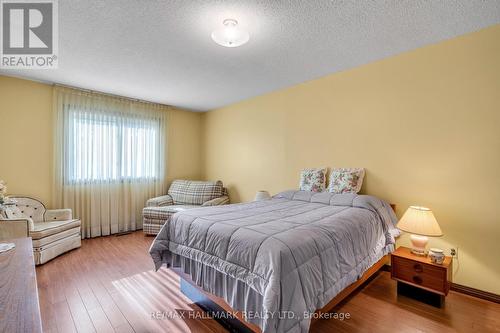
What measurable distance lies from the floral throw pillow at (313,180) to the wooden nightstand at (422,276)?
3.83 feet

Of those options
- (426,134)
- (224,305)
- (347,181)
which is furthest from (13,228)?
(426,134)

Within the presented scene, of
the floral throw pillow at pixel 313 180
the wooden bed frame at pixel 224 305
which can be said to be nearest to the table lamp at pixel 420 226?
the wooden bed frame at pixel 224 305

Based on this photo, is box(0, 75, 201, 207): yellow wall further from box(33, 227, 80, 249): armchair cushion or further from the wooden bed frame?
the wooden bed frame

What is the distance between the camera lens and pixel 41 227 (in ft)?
9.88

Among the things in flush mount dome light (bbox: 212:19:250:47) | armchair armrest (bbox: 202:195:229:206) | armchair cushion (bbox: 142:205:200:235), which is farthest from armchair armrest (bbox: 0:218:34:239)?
flush mount dome light (bbox: 212:19:250:47)

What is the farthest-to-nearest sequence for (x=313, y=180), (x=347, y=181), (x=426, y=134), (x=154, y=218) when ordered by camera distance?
(x=154, y=218) < (x=313, y=180) < (x=347, y=181) < (x=426, y=134)

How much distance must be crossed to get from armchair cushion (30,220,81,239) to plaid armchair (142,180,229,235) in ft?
3.41

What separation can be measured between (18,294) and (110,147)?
11.9ft

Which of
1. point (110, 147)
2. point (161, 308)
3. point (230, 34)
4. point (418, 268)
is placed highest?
point (230, 34)

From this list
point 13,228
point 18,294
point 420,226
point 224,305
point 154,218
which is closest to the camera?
point 18,294

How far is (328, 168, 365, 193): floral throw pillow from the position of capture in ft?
9.36

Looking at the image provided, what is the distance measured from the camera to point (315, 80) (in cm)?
346

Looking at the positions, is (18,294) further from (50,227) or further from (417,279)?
(417,279)

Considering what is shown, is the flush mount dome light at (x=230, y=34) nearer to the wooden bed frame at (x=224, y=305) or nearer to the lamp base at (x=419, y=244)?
the wooden bed frame at (x=224, y=305)
